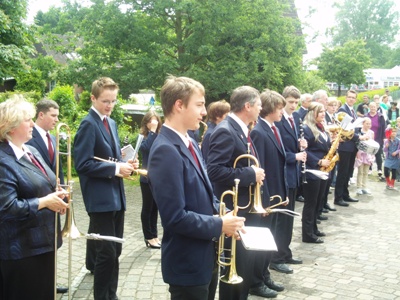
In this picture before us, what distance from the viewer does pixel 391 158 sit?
1234 cm

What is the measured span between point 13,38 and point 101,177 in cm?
1533

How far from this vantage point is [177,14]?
45.5 ft

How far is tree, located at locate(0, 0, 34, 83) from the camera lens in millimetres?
16609

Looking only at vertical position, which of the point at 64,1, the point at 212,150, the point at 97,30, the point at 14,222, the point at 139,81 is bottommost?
the point at 14,222

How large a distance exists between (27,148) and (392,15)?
346 ft

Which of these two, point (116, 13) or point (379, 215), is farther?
point (116, 13)

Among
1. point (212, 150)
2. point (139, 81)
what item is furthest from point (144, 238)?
point (139, 81)

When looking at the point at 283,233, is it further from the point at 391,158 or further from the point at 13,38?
the point at 13,38

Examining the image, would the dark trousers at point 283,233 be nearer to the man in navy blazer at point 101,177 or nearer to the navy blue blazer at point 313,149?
the navy blue blazer at point 313,149

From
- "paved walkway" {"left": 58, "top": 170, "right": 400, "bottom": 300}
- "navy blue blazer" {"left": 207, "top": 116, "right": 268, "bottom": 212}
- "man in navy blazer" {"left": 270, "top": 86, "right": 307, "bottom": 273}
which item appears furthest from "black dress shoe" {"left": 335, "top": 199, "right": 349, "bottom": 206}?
"navy blue blazer" {"left": 207, "top": 116, "right": 268, "bottom": 212}

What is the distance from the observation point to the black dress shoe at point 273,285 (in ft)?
18.1

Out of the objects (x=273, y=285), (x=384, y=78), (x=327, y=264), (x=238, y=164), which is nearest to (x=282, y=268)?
(x=273, y=285)

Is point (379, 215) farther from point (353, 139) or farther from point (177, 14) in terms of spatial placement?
point (177, 14)

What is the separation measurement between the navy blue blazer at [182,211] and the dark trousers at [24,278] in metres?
1.08
